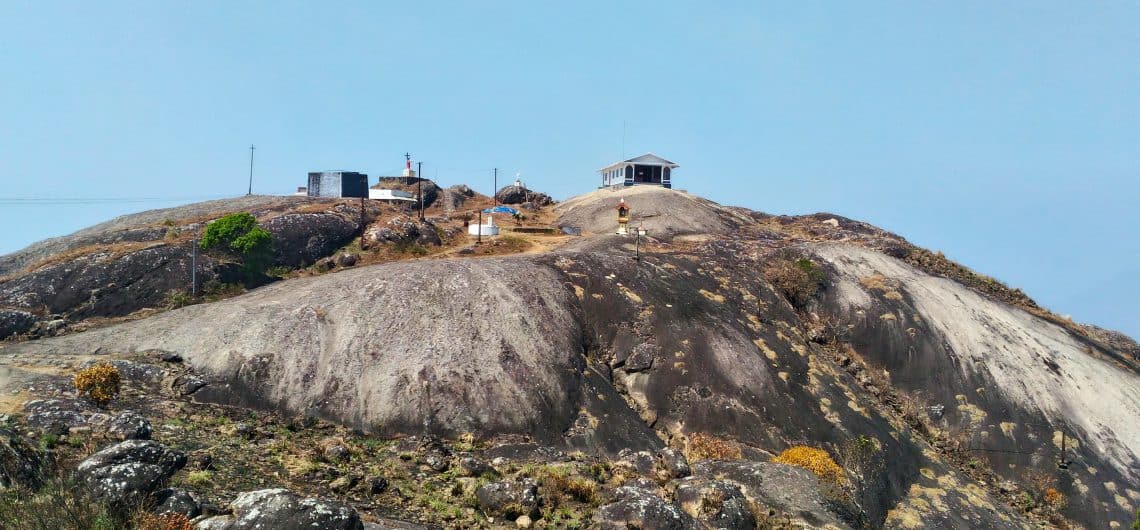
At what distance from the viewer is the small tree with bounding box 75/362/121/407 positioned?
84.7 ft

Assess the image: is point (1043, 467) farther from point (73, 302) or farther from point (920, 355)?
point (73, 302)

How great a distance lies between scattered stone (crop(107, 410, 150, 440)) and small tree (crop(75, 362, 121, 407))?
3.69 meters

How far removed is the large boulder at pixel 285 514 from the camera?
49.1 feet

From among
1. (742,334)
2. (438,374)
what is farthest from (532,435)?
(742,334)

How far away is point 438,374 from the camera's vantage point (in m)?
30.9

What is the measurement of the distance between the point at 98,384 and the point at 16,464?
12.2 m

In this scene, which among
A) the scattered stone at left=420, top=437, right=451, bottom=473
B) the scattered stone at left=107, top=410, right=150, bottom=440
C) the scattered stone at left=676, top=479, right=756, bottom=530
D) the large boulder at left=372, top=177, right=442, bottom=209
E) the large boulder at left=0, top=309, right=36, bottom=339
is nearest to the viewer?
the scattered stone at left=676, top=479, right=756, bottom=530

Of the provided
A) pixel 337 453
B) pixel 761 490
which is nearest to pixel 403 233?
pixel 337 453

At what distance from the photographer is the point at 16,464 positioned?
50.1ft

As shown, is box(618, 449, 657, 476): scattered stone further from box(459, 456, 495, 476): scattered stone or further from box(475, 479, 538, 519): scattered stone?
box(475, 479, 538, 519): scattered stone

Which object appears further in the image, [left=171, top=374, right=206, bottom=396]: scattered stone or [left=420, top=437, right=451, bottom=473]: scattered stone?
[left=171, top=374, right=206, bottom=396]: scattered stone

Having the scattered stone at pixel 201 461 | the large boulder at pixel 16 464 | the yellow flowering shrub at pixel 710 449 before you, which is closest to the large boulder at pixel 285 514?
the large boulder at pixel 16 464

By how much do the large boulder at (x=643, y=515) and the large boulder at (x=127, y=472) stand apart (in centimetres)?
1226

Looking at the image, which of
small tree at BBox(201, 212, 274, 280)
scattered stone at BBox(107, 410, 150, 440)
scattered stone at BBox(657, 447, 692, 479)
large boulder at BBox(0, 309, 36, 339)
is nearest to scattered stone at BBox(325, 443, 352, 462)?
scattered stone at BBox(107, 410, 150, 440)
